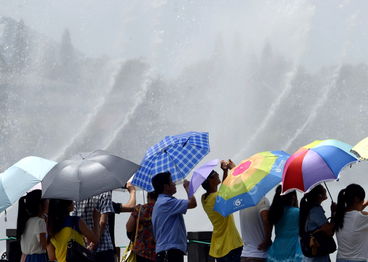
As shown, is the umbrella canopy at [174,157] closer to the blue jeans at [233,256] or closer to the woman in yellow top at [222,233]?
the woman in yellow top at [222,233]

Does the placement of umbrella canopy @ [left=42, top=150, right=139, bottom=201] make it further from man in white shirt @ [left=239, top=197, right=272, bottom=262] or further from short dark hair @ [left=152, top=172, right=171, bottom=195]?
man in white shirt @ [left=239, top=197, right=272, bottom=262]

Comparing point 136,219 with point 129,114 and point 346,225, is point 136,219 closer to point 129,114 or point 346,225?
point 346,225

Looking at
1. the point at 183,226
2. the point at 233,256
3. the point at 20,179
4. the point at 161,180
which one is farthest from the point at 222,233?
the point at 20,179

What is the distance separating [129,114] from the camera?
23.3 metres

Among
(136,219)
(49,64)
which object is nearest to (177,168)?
(136,219)

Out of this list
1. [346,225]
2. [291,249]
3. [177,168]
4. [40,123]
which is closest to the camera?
[346,225]

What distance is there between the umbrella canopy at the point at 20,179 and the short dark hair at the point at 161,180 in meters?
1.37

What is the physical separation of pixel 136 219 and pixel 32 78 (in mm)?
18759

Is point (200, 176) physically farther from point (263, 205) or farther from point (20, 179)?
point (20, 179)

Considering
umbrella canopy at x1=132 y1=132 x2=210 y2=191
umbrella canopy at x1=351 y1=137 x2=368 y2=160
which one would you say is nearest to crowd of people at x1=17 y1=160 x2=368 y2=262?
umbrella canopy at x1=132 y1=132 x2=210 y2=191

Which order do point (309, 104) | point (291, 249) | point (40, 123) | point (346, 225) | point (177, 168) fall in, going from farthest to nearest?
1. point (40, 123)
2. point (309, 104)
3. point (177, 168)
4. point (291, 249)
5. point (346, 225)

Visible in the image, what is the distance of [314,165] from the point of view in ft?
18.8

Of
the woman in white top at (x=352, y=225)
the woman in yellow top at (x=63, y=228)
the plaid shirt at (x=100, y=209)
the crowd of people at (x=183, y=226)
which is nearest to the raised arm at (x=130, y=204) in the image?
the crowd of people at (x=183, y=226)

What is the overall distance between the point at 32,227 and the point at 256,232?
1.85 m
